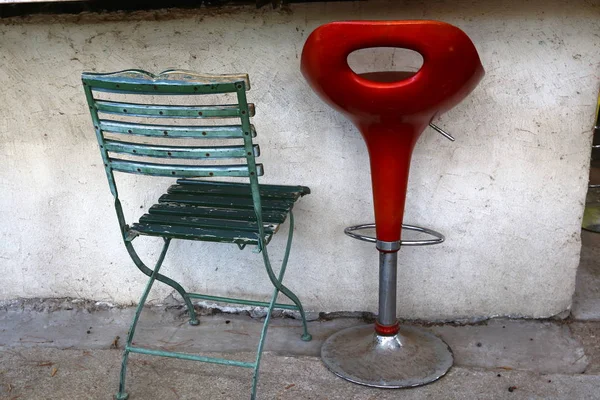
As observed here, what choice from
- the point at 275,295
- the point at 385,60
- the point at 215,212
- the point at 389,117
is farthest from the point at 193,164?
the point at 385,60

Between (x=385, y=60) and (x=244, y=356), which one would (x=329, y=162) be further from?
(x=244, y=356)

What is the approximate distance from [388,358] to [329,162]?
840mm

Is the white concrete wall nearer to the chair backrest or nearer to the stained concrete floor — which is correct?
the stained concrete floor

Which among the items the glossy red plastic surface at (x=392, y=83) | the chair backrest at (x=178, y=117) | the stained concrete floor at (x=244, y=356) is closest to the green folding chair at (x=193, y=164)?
the chair backrest at (x=178, y=117)

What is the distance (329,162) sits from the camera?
2693 mm

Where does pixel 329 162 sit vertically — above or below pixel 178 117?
below

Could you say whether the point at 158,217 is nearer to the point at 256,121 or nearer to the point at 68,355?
the point at 256,121

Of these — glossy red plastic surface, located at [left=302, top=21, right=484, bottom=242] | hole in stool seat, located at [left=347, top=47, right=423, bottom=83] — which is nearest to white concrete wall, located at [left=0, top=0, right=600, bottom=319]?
hole in stool seat, located at [left=347, top=47, right=423, bottom=83]

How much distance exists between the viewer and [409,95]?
2.01m

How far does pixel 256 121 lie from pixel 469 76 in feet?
3.25

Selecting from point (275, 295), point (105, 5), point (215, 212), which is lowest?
point (275, 295)

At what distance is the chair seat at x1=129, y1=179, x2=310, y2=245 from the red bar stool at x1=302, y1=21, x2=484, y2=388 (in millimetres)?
391

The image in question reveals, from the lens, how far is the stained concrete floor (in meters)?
2.42

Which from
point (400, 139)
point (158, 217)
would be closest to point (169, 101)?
point (158, 217)
